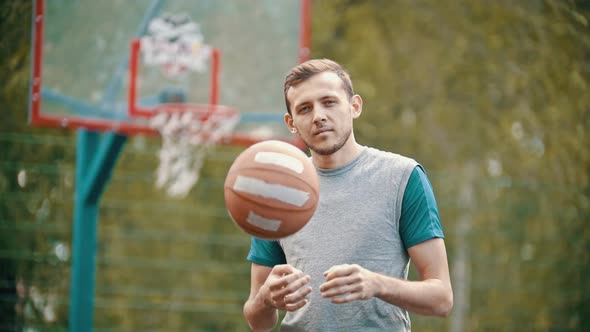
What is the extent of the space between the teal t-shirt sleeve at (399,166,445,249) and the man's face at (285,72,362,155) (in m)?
0.31

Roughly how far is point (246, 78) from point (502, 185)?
3188mm

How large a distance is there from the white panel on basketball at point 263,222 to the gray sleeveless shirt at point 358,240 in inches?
7.1

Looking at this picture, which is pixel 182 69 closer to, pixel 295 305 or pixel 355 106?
pixel 355 106

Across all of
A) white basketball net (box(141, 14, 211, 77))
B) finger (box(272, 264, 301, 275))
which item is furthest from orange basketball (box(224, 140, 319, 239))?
white basketball net (box(141, 14, 211, 77))

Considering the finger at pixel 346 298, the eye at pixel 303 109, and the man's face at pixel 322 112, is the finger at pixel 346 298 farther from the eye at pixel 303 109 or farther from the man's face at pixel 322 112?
the eye at pixel 303 109

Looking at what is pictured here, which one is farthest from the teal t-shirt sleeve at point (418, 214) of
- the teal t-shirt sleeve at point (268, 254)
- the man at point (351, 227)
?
the teal t-shirt sleeve at point (268, 254)

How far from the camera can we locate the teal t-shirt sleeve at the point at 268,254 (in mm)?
3221

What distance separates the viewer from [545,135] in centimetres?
1029

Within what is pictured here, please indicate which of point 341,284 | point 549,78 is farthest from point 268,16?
point 341,284

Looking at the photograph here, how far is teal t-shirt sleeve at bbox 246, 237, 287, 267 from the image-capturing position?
10.6 ft

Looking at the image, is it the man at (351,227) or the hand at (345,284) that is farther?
the man at (351,227)

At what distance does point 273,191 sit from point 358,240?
345 millimetres

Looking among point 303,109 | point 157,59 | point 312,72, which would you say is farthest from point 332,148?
point 157,59

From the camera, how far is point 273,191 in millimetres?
2930
